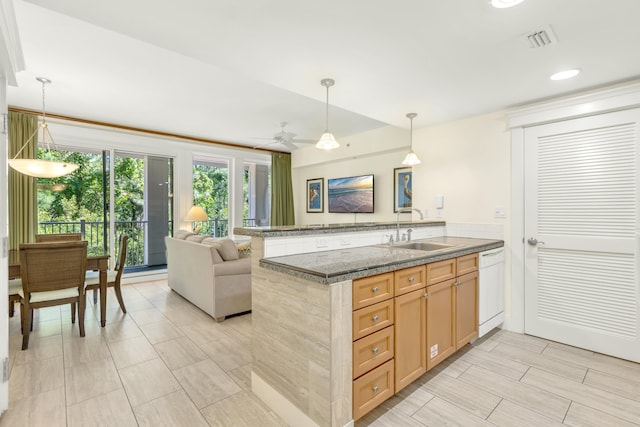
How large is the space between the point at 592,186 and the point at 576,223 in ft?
1.10

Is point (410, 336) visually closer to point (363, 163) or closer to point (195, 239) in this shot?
point (195, 239)

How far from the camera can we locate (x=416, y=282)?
2.01 metres

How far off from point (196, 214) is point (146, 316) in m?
2.27

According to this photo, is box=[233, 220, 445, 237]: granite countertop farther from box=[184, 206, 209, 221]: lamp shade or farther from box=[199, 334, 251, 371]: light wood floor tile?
box=[184, 206, 209, 221]: lamp shade

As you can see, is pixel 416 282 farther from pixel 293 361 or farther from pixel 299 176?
pixel 299 176

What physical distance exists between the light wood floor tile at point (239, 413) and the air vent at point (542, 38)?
108 inches

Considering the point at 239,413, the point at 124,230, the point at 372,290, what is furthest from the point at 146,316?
the point at 372,290

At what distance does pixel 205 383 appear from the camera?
83.9 inches

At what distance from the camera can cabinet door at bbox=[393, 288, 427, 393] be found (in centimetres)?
185

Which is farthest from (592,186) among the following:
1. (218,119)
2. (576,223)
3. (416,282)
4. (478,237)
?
(218,119)

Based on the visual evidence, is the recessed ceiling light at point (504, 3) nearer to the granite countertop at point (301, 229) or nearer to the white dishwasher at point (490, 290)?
the granite countertop at point (301, 229)

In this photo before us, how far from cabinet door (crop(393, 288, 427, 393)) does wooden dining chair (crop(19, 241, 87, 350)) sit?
2815 millimetres

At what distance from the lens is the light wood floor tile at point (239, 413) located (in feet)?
5.70

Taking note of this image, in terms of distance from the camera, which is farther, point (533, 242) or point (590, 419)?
point (533, 242)
